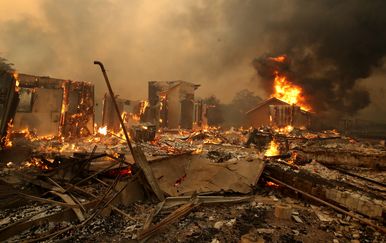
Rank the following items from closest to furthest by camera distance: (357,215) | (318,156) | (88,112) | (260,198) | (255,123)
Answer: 1. (357,215)
2. (260,198)
3. (318,156)
4. (88,112)
5. (255,123)

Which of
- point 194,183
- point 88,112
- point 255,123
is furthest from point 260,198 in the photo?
point 255,123

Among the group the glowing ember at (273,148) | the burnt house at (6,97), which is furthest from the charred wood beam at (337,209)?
the burnt house at (6,97)

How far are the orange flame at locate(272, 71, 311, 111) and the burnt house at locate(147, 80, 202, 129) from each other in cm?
1320

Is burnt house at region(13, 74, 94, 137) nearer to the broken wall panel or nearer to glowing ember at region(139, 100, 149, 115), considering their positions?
glowing ember at region(139, 100, 149, 115)

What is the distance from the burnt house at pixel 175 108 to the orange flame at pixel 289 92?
520 inches

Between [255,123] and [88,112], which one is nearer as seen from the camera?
[88,112]

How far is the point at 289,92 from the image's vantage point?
36.0 m

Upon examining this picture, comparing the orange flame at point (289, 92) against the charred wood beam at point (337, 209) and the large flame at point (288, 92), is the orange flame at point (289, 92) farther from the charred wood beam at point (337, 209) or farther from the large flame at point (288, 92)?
the charred wood beam at point (337, 209)

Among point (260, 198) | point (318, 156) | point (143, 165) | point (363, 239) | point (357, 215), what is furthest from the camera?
point (318, 156)

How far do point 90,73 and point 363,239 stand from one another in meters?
37.8

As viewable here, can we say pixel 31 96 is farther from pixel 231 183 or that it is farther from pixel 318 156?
pixel 318 156

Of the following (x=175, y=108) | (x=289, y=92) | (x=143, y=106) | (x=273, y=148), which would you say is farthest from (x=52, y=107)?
(x=289, y=92)

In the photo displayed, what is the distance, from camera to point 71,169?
6164 millimetres

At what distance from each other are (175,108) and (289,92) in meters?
17.7
